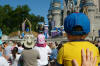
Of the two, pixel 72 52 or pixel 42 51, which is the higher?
pixel 72 52

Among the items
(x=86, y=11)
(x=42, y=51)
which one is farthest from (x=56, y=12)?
(x=42, y=51)

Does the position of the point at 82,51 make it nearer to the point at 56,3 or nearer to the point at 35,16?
the point at 56,3

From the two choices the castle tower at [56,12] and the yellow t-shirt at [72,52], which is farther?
the castle tower at [56,12]

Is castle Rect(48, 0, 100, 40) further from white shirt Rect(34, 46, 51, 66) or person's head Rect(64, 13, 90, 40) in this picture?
person's head Rect(64, 13, 90, 40)

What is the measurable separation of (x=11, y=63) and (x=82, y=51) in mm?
3794

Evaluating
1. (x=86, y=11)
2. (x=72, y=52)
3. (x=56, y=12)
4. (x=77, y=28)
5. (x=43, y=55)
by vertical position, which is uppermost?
(x=56, y=12)

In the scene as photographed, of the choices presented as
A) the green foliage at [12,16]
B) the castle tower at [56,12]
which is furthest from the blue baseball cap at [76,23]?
the green foliage at [12,16]

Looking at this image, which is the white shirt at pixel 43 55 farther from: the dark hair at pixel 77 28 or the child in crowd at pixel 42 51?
the dark hair at pixel 77 28

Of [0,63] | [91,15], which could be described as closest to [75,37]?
[0,63]

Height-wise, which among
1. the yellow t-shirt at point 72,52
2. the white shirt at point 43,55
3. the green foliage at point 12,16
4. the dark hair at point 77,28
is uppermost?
the green foliage at point 12,16

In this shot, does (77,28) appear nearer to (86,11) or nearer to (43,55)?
(43,55)

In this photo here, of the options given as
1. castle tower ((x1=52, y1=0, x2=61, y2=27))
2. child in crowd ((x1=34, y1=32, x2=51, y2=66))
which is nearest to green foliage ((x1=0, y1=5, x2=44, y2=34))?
castle tower ((x1=52, y1=0, x2=61, y2=27))

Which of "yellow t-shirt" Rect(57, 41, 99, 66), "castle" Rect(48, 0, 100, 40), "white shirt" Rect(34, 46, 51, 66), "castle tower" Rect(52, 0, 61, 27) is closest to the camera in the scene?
"yellow t-shirt" Rect(57, 41, 99, 66)

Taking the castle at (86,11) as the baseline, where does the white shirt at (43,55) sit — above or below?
below
